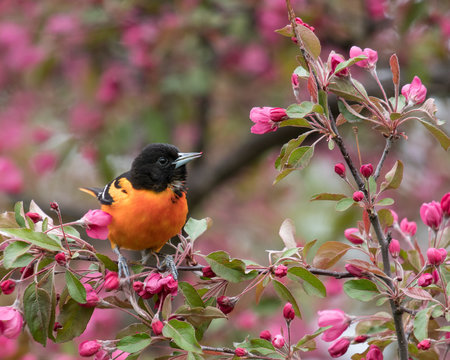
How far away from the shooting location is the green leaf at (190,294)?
6.23 ft

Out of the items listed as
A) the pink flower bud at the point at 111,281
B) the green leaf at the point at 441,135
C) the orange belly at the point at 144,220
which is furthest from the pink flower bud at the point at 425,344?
the orange belly at the point at 144,220

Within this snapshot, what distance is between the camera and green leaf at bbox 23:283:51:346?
5.98 feet

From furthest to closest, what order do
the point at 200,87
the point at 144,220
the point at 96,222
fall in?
the point at 200,87, the point at 144,220, the point at 96,222

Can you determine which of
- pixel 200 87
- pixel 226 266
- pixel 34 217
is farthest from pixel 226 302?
pixel 200 87

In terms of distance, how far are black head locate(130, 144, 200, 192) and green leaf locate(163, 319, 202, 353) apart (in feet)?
3.89

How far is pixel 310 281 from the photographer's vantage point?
192cm

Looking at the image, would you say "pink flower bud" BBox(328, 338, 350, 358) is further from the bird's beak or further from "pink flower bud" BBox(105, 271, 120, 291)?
the bird's beak

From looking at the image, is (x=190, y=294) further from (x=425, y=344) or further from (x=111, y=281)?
(x=425, y=344)

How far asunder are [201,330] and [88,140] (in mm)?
3547

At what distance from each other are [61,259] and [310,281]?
74 cm

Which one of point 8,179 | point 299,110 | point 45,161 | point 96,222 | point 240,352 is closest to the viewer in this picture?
point 299,110

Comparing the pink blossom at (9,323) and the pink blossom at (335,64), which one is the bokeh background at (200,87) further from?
the pink blossom at (335,64)

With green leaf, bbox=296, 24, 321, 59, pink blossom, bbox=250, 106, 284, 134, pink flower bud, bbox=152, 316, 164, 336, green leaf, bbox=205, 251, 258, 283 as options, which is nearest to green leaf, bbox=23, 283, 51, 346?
pink flower bud, bbox=152, 316, 164, 336

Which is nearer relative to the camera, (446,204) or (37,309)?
(37,309)
